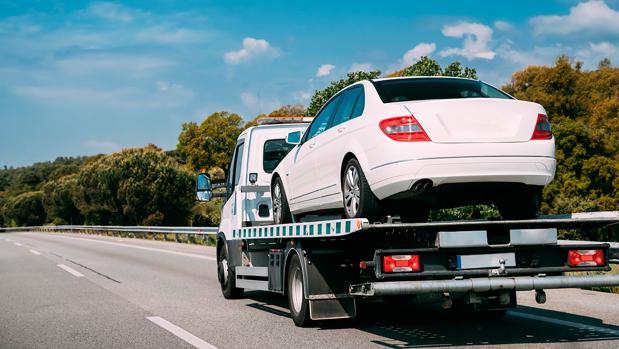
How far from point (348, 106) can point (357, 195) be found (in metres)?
1.11

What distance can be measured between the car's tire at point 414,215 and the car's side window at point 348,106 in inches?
→ 42.6

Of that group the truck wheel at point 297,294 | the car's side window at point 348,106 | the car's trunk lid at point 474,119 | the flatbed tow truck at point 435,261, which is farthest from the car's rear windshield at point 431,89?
the truck wheel at point 297,294

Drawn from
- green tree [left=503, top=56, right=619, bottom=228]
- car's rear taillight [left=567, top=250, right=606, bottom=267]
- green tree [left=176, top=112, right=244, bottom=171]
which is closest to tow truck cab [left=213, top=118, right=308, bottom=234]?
car's rear taillight [left=567, top=250, right=606, bottom=267]

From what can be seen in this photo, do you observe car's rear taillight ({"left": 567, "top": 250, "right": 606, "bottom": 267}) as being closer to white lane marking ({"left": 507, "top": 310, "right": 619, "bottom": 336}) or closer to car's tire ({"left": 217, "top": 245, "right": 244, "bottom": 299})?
white lane marking ({"left": 507, "top": 310, "right": 619, "bottom": 336})

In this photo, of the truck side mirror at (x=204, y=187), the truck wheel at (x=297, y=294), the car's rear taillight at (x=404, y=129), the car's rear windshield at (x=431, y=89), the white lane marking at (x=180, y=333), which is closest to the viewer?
the car's rear taillight at (x=404, y=129)

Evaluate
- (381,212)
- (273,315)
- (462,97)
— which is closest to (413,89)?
(462,97)

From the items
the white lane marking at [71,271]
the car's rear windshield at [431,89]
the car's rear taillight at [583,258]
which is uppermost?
the car's rear windshield at [431,89]

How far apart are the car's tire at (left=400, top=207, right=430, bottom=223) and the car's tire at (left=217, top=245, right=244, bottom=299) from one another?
4435 millimetres

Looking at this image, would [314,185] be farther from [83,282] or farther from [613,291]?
[83,282]

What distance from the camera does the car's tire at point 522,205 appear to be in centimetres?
675

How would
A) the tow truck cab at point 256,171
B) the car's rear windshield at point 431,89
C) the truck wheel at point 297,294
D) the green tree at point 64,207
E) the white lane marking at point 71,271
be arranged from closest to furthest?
1. the car's rear windshield at point 431,89
2. the truck wheel at point 297,294
3. the tow truck cab at point 256,171
4. the white lane marking at point 71,271
5. the green tree at point 64,207

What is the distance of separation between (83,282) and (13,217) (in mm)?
117875

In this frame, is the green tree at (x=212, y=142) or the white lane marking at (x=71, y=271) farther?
the green tree at (x=212, y=142)

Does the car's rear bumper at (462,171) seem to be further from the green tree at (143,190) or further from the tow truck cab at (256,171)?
the green tree at (143,190)
